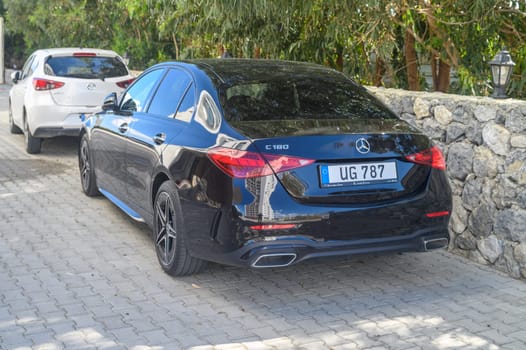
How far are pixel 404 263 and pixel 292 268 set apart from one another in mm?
950

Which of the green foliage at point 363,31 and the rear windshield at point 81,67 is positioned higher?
the green foliage at point 363,31

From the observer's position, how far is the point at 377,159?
5148mm

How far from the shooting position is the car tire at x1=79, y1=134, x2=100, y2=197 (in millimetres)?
8445

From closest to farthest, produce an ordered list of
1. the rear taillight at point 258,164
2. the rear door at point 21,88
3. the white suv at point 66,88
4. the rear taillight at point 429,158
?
the rear taillight at point 258,164
the rear taillight at point 429,158
the white suv at point 66,88
the rear door at point 21,88

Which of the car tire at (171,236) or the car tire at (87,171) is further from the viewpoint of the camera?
the car tire at (87,171)

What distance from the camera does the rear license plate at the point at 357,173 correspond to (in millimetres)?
4996

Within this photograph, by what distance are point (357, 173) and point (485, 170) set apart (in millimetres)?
1621

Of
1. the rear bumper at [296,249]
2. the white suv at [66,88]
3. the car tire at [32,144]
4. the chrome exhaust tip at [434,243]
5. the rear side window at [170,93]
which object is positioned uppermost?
the rear side window at [170,93]

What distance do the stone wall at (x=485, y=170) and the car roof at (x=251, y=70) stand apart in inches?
39.6

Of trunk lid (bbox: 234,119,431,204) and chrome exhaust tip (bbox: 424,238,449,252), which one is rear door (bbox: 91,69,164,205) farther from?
chrome exhaust tip (bbox: 424,238,449,252)

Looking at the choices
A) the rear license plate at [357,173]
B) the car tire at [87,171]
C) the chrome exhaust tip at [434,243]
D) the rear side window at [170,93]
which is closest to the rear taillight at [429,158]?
the rear license plate at [357,173]

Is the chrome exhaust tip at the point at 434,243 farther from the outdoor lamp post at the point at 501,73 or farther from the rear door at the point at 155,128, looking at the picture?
the rear door at the point at 155,128

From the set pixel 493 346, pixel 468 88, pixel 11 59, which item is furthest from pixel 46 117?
pixel 11 59

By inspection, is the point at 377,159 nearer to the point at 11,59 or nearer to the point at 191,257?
the point at 191,257
